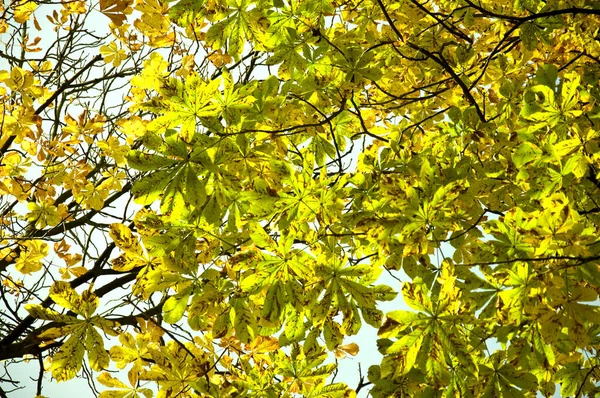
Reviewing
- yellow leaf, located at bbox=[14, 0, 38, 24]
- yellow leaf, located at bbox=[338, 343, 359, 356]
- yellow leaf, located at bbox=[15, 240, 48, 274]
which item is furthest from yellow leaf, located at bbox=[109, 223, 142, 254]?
yellow leaf, located at bbox=[14, 0, 38, 24]

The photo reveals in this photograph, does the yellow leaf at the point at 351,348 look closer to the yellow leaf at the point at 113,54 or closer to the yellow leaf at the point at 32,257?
the yellow leaf at the point at 32,257

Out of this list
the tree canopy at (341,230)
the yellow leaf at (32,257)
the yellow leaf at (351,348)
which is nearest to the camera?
the tree canopy at (341,230)

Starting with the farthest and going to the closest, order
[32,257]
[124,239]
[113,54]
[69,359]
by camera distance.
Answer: [113,54] → [32,257] → [124,239] → [69,359]

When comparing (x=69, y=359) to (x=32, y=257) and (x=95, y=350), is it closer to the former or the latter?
(x=95, y=350)

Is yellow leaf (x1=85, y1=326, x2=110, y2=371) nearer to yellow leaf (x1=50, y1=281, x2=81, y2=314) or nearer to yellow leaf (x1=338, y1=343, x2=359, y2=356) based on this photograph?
yellow leaf (x1=50, y1=281, x2=81, y2=314)

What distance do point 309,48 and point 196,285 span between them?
96 centimetres

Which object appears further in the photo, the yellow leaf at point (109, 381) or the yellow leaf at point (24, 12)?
the yellow leaf at point (24, 12)

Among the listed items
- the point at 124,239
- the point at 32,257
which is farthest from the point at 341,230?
the point at 32,257

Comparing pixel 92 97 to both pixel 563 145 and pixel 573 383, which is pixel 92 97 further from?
pixel 573 383

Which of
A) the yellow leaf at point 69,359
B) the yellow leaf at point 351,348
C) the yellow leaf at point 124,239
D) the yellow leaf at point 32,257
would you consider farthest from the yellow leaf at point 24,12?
the yellow leaf at point 351,348

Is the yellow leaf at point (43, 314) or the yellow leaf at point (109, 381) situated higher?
the yellow leaf at point (43, 314)

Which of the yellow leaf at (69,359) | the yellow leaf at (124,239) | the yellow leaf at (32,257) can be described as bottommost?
the yellow leaf at (69,359)

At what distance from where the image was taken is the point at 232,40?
6.02 feet

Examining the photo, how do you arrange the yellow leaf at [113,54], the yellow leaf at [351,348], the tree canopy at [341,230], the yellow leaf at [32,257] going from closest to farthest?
1. the tree canopy at [341,230]
2. the yellow leaf at [351,348]
3. the yellow leaf at [32,257]
4. the yellow leaf at [113,54]
